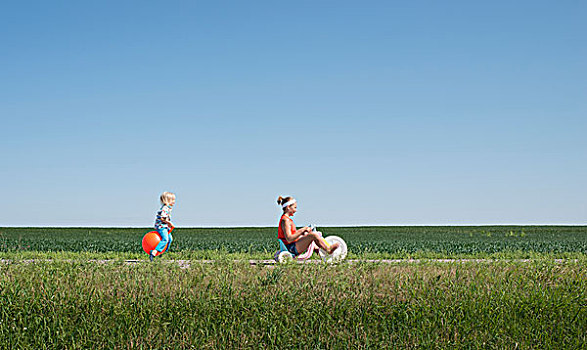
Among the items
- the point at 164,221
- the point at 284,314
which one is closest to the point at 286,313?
the point at 284,314

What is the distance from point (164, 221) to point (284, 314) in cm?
685

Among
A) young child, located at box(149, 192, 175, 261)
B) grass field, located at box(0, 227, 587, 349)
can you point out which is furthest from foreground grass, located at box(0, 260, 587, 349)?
young child, located at box(149, 192, 175, 261)

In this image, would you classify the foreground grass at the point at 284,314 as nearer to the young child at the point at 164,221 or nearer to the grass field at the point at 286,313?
the grass field at the point at 286,313

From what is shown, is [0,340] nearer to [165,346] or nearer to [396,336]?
[165,346]

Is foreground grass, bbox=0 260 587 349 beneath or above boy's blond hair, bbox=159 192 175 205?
beneath

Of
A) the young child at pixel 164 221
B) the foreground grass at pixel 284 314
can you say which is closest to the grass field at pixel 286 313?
the foreground grass at pixel 284 314

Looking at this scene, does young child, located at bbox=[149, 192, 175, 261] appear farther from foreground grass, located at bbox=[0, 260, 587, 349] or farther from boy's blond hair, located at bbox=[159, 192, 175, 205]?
foreground grass, located at bbox=[0, 260, 587, 349]

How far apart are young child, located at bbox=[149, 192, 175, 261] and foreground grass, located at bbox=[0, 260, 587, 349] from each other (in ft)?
18.3

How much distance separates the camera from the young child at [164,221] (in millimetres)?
12383

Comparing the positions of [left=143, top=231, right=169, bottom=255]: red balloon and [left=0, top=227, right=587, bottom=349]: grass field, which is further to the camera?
[left=143, top=231, right=169, bottom=255]: red balloon

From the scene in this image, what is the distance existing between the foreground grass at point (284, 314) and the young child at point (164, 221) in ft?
18.3

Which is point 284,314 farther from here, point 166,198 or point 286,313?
point 166,198

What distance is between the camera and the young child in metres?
12.4

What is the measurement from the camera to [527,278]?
Result: 7.33 m
